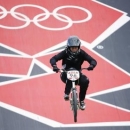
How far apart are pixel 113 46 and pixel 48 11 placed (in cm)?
290

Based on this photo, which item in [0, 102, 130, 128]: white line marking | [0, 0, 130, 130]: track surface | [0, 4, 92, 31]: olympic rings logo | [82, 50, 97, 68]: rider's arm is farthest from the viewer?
[0, 4, 92, 31]: olympic rings logo

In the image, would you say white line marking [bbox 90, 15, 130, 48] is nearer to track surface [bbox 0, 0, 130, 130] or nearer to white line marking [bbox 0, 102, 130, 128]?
track surface [bbox 0, 0, 130, 130]

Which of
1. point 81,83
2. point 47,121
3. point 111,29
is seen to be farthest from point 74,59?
point 111,29

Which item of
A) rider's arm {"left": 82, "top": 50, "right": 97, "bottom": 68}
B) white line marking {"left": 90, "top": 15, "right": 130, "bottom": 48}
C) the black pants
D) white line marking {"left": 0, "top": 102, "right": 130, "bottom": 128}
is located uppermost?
white line marking {"left": 90, "top": 15, "right": 130, "bottom": 48}

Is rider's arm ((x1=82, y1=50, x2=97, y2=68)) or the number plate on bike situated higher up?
rider's arm ((x1=82, y1=50, x2=97, y2=68))

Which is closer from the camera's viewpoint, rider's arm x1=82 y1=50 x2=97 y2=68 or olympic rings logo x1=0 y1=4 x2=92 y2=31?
rider's arm x1=82 y1=50 x2=97 y2=68

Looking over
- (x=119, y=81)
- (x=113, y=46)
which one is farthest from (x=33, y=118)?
(x=113, y=46)

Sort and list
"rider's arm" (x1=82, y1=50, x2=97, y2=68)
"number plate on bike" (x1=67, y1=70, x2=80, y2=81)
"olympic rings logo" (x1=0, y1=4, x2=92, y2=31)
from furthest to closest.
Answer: "olympic rings logo" (x1=0, y1=4, x2=92, y2=31) < "rider's arm" (x1=82, y1=50, x2=97, y2=68) < "number plate on bike" (x1=67, y1=70, x2=80, y2=81)

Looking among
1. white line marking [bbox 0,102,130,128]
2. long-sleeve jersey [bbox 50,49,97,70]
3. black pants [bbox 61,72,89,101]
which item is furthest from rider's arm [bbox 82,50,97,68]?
white line marking [bbox 0,102,130,128]

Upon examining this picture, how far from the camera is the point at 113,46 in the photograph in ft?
49.4

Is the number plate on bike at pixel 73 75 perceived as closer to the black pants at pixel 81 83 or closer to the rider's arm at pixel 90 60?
the black pants at pixel 81 83

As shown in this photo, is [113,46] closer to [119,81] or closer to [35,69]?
[119,81]

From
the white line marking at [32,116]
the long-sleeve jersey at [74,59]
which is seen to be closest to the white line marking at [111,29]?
the white line marking at [32,116]

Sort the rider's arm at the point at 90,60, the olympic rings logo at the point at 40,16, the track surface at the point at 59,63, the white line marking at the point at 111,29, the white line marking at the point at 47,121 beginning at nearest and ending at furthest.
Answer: the rider's arm at the point at 90,60 < the white line marking at the point at 47,121 < the track surface at the point at 59,63 < the white line marking at the point at 111,29 < the olympic rings logo at the point at 40,16
